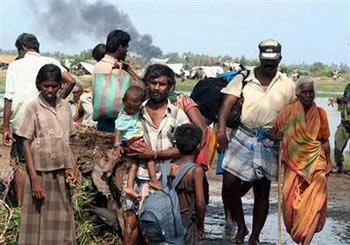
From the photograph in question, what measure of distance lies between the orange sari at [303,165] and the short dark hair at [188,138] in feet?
6.17

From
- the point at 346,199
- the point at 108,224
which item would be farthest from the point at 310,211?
the point at 346,199

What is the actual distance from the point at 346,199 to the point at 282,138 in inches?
182

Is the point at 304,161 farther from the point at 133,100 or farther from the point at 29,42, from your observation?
the point at 29,42

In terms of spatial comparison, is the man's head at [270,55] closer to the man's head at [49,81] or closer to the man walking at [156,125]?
the man walking at [156,125]

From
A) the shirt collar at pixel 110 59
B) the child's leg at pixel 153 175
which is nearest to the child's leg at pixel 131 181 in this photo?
the child's leg at pixel 153 175

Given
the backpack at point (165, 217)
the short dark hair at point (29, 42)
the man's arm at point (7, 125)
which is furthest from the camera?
the short dark hair at point (29, 42)

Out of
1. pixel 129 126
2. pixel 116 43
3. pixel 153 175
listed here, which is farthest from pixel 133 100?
pixel 116 43

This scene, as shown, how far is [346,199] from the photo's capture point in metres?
11.9

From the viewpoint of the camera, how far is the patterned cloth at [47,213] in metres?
6.36

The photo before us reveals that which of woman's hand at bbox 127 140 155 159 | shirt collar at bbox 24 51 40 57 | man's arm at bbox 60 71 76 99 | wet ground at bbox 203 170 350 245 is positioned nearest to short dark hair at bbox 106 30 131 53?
man's arm at bbox 60 71 76 99

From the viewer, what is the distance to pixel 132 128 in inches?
245

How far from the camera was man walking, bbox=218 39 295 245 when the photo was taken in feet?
25.0

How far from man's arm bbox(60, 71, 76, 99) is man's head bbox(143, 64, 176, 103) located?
1.39m

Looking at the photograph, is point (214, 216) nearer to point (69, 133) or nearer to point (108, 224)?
point (108, 224)
